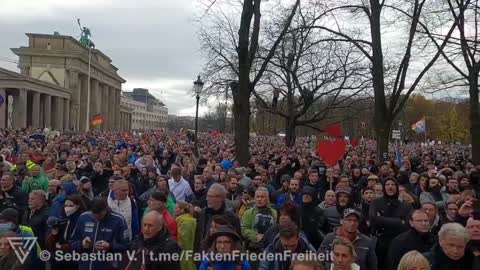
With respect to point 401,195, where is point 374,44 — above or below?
above

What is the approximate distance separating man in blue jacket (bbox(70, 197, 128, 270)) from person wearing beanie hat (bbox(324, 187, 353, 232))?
9.66ft

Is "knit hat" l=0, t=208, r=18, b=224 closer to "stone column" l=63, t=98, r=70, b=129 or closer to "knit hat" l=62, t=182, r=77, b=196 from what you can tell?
"knit hat" l=62, t=182, r=77, b=196

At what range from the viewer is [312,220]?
7.66 m

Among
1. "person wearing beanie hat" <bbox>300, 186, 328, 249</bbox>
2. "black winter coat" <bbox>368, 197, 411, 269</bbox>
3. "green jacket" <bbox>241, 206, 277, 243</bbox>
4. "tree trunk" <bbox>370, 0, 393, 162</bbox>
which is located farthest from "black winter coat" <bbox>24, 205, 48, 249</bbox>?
"tree trunk" <bbox>370, 0, 393, 162</bbox>

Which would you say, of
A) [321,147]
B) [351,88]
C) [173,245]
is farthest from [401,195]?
[351,88]

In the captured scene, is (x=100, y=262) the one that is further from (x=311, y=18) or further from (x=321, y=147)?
(x=311, y=18)

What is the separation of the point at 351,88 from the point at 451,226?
87.0 ft

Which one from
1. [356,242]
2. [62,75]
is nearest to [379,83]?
[356,242]

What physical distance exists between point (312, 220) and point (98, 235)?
3007mm

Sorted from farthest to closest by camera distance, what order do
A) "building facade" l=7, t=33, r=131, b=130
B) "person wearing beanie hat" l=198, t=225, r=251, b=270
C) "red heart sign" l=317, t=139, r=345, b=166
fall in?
"building facade" l=7, t=33, r=131, b=130 → "red heart sign" l=317, t=139, r=345, b=166 → "person wearing beanie hat" l=198, t=225, r=251, b=270

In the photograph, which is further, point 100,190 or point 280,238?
point 100,190

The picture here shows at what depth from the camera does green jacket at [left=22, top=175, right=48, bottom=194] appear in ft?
33.6

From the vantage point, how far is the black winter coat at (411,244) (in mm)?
5926

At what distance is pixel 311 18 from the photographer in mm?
19797
